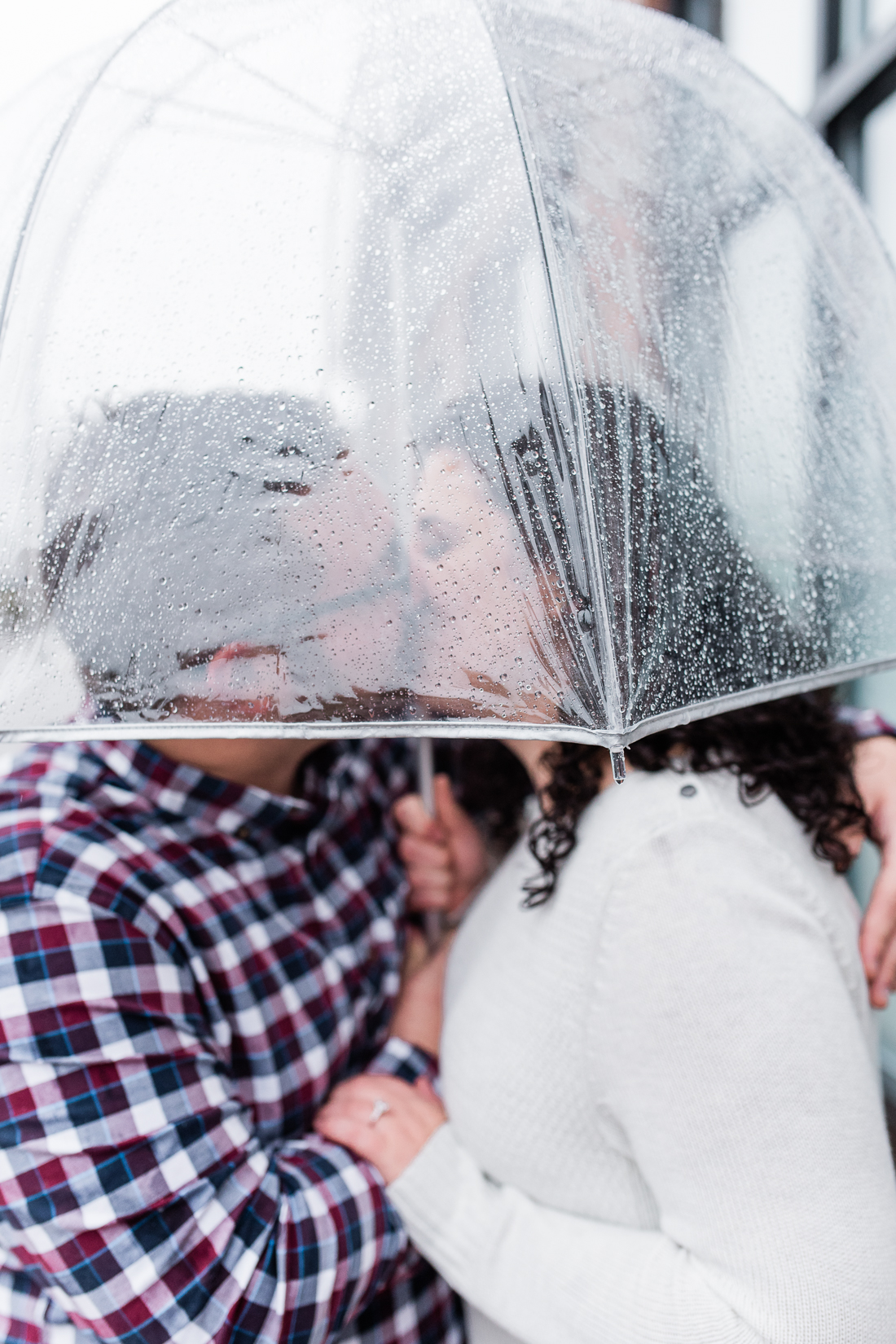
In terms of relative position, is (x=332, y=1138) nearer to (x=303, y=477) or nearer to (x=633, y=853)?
(x=633, y=853)

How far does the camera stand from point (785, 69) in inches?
84.1

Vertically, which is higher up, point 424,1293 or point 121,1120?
point 121,1120

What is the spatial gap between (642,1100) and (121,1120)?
471mm

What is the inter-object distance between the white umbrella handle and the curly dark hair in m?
0.25

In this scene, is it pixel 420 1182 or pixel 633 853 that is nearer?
pixel 633 853

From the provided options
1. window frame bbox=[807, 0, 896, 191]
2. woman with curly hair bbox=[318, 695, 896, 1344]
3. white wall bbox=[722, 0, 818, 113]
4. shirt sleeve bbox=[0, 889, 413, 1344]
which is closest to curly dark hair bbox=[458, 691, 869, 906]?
woman with curly hair bbox=[318, 695, 896, 1344]

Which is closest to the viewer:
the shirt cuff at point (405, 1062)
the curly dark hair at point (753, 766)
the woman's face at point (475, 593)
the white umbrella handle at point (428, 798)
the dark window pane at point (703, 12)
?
the woman's face at point (475, 593)

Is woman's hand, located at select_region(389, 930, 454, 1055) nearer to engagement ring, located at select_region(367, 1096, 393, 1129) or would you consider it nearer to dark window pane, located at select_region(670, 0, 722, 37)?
engagement ring, located at select_region(367, 1096, 393, 1129)

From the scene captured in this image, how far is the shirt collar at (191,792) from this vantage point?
3.28ft

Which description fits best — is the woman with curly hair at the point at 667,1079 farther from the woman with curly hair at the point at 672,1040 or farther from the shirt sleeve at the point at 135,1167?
the shirt sleeve at the point at 135,1167

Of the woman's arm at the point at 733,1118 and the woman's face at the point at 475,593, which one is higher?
the woman's face at the point at 475,593

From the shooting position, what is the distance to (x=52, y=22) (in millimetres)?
1368

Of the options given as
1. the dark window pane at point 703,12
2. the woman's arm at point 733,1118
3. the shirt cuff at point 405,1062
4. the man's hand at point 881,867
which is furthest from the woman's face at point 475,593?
the dark window pane at point 703,12

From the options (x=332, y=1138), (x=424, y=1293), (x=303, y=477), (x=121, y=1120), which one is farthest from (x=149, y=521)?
(x=424, y=1293)
